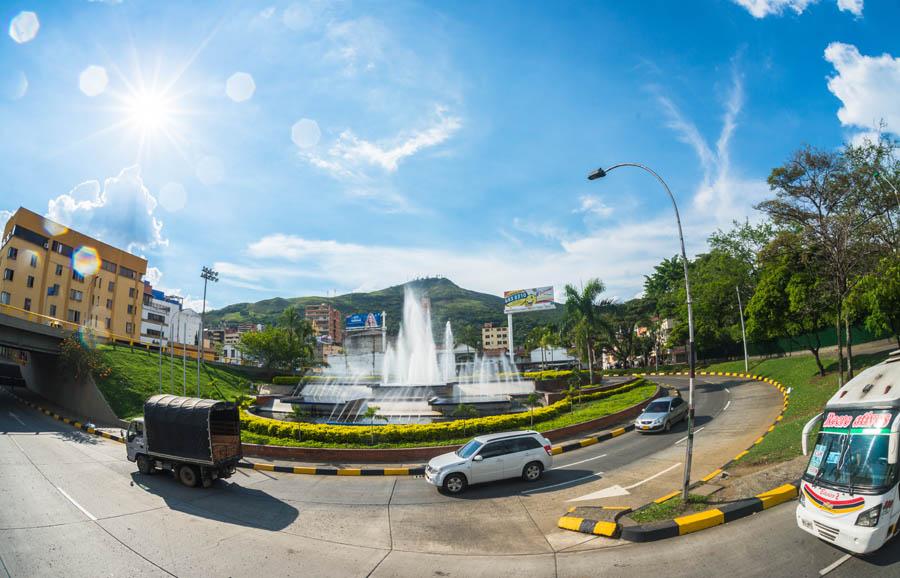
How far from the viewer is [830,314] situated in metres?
24.6

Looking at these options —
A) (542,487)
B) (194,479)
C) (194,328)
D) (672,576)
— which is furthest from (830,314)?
(194,328)

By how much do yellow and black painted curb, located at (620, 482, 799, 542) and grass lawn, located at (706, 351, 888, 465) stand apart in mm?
3126

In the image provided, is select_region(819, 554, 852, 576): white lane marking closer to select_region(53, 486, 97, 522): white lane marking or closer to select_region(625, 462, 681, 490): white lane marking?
select_region(625, 462, 681, 490): white lane marking

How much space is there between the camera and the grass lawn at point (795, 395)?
12.9 m

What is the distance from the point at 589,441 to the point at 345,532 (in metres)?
12.7

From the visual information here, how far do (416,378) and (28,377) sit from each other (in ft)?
123

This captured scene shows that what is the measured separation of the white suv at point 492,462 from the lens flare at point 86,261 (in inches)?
2765

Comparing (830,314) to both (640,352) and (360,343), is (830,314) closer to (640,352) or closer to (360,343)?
(640,352)

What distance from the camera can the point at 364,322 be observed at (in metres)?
109

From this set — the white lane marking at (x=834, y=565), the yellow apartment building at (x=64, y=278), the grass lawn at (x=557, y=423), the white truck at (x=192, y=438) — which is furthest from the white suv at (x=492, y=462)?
the yellow apartment building at (x=64, y=278)

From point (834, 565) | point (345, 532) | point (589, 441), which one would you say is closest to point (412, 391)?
point (589, 441)

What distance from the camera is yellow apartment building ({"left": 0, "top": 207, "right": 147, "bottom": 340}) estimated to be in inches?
2109

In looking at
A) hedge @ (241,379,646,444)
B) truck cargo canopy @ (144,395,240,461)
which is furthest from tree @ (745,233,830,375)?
truck cargo canopy @ (144,395,240,461)

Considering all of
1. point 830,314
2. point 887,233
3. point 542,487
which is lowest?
point 542,487
